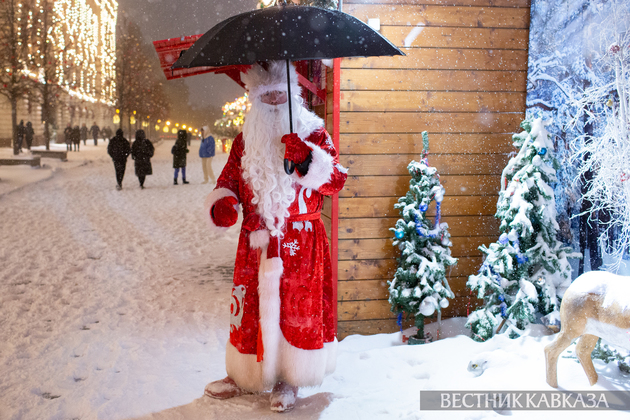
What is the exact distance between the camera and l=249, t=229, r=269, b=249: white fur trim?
273 centimetres

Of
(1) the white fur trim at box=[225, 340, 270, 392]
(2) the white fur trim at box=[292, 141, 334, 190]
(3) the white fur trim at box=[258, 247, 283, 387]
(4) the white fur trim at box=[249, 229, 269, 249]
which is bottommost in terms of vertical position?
(1) the white fur trim at box=[225, 340, 270, 392]

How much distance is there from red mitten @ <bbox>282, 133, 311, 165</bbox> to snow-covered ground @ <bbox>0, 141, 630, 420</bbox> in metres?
1.46

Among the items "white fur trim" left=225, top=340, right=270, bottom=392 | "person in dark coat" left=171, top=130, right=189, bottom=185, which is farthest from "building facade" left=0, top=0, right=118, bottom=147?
"white fur trim" left=225, top=340, right=270, bottom=392

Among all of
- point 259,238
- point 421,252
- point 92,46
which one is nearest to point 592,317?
point 421,252

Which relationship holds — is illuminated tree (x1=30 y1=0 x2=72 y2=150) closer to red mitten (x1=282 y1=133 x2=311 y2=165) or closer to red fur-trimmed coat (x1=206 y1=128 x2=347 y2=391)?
red fur-trimmed coat (x1=206 y1=128 x2=347 y2=391)

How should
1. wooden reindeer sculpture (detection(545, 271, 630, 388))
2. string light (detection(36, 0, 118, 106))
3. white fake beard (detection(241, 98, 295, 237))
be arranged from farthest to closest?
string light (detection(36, 0, 118, 106)) < white fake beard (detection(241, 98, 295, 237)) < wooden reindeer sculpture (detection(545, 271, 630, 388))

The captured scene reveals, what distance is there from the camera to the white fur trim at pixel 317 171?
261 centimetres

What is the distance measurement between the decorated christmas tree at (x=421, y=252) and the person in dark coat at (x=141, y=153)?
10.5 m

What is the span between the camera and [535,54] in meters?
3.78

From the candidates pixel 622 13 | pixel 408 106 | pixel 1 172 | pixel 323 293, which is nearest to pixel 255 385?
pixel 323 293

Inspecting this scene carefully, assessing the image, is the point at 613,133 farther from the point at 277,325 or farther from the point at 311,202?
the point at 277,325

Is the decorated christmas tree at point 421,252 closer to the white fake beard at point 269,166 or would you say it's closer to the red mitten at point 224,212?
the white fake beard at point 269,166

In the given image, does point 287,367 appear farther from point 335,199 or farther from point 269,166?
point 335,199

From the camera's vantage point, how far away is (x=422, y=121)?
393cm
